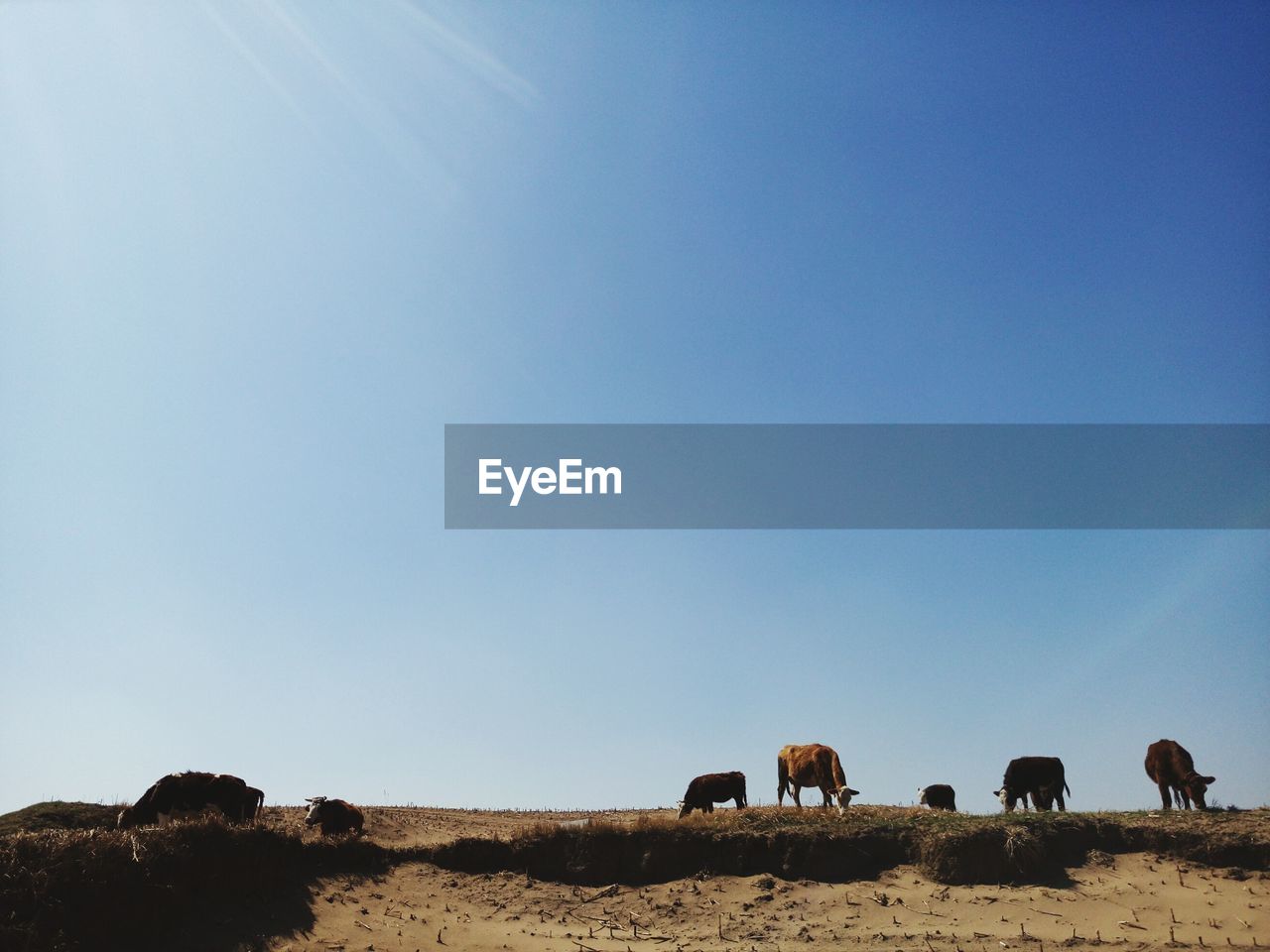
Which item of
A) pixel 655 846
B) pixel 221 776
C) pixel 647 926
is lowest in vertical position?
pixel 647 926

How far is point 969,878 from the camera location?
19.2 metres

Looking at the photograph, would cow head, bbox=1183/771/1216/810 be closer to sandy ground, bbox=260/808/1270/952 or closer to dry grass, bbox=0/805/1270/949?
dry grass, bbox=0/805/1270/949

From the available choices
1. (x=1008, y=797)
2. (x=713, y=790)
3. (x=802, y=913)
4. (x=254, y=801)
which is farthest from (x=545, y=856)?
(x=1008, y=797)

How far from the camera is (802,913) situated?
18562 millimetres

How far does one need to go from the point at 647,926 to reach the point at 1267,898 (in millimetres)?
12769

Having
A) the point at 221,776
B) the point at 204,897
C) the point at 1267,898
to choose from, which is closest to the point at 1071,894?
the point at 1267,898

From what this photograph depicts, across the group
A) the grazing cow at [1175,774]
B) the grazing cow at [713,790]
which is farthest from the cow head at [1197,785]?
the grazing cow at [713,790]

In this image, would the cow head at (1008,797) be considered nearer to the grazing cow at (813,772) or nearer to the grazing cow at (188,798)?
the grazing cow at (813,772)

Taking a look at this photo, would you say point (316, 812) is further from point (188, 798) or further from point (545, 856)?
point (545, 856)

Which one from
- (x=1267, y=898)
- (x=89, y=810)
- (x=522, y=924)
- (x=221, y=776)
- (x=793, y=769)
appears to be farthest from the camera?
(x=793, y=769)

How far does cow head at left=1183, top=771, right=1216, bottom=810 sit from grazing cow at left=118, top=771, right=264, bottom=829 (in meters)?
25.9

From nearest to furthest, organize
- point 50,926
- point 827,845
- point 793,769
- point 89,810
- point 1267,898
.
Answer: point 50,926 → point 1267,898 → point 827,845 → point 89,810 → point 793,769

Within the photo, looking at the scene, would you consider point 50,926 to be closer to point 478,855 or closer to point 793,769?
point 478,855

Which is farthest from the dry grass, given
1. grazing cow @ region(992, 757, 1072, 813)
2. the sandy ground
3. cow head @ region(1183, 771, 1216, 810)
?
grazing cow @ region(992, 757, 1072, 813)
